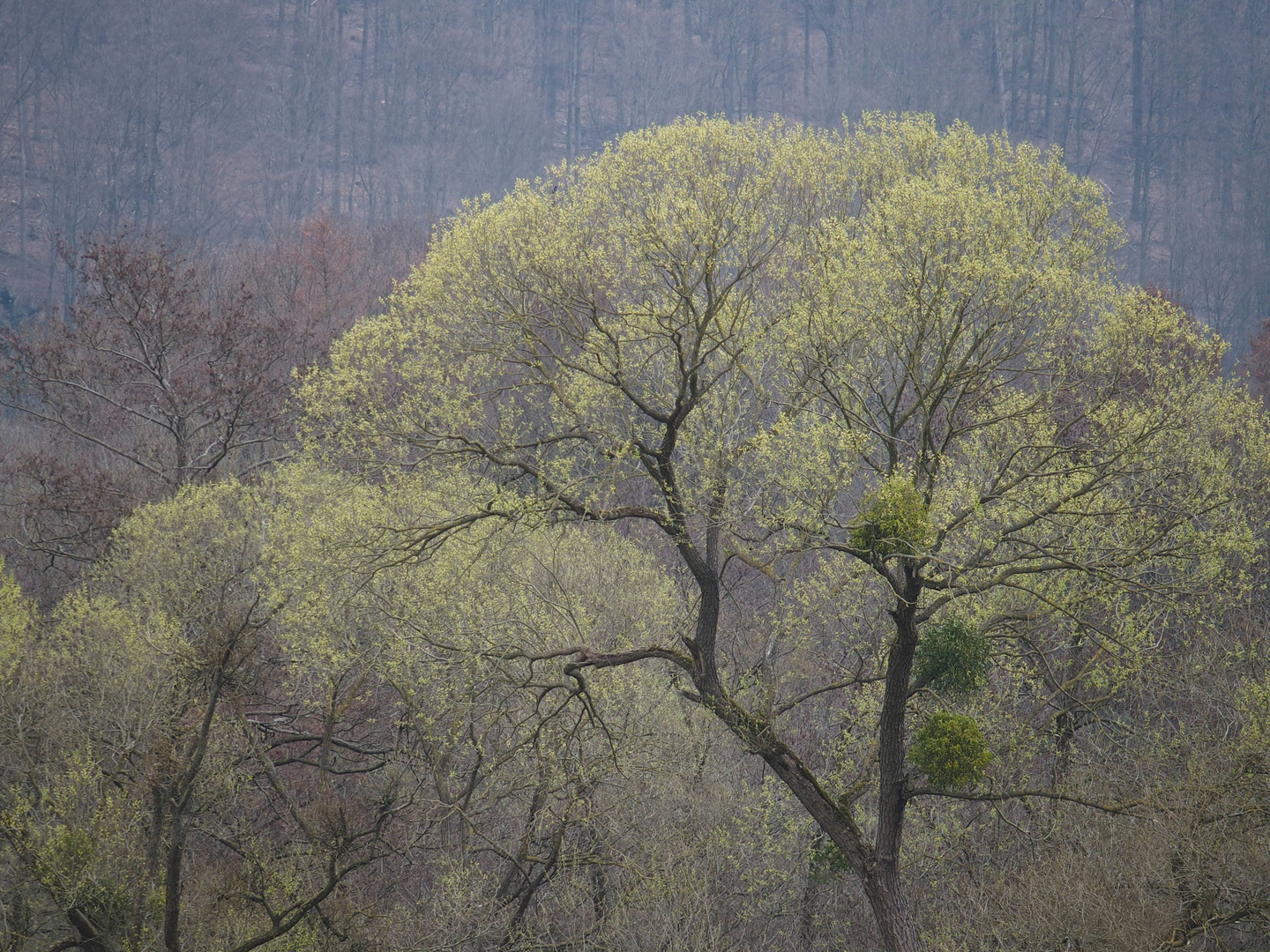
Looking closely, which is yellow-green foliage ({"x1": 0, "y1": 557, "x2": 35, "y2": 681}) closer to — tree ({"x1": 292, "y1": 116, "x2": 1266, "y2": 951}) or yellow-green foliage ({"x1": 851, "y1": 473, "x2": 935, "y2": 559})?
tree ({"x1": 292, "y1": 116, "x2": 1266, "y2": 951})

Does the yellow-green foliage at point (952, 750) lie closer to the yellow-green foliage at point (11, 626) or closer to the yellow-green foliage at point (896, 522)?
the yellow-green foliage at point (896, 522)

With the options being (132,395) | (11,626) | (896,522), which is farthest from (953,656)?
(132,395)

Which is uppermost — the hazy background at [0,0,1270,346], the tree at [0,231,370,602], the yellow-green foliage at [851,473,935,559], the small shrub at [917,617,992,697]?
the hazy background at [0,0,1270,346]

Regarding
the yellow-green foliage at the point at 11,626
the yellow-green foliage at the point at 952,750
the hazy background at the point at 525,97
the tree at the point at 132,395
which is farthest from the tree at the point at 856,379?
A: the hazy background at the point at 525,97

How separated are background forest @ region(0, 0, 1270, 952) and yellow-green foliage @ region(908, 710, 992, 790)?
0.05m

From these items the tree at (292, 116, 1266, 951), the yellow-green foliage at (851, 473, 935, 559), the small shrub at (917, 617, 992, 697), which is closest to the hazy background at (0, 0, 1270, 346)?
the tree at (292, 116, 1266, 951)

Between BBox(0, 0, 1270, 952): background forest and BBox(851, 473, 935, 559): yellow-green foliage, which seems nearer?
BBox(851, 473, 935, 559): yellow-green foliage

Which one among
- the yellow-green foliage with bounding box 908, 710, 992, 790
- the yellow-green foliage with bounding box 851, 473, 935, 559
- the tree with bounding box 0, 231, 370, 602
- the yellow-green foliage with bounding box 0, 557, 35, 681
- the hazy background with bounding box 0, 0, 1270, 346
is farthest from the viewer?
the hazy background with bounding box 0, 0, 1270, 346

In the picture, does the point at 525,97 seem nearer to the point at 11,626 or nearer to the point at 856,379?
the point at 11,626

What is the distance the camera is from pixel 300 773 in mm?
22797

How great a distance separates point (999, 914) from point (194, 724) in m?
11.8

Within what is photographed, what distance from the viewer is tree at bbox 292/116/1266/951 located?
38.7 ft

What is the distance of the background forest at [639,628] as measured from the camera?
1220cm

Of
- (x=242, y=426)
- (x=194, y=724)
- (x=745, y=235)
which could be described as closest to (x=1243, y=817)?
(x=745, y=235)
